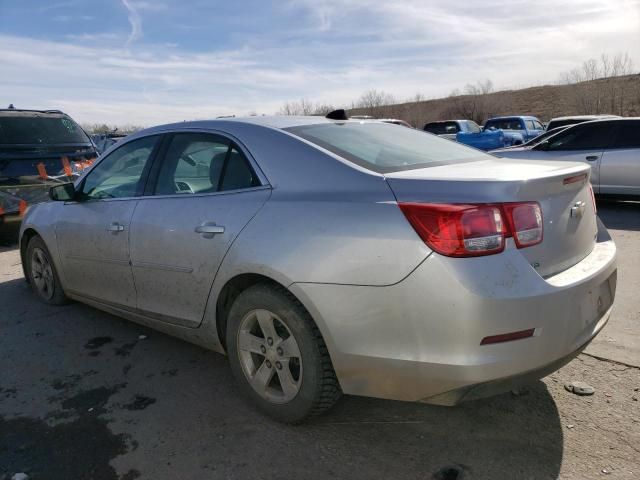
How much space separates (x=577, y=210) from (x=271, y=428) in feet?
6.14

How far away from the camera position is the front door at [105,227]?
11.7 feet

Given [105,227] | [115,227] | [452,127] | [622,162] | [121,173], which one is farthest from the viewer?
[452,127]

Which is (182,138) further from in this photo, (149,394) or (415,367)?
(415,367)

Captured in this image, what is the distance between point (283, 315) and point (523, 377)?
1.10 metres

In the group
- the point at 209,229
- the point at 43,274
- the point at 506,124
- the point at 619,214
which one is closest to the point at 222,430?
the point at 209,229

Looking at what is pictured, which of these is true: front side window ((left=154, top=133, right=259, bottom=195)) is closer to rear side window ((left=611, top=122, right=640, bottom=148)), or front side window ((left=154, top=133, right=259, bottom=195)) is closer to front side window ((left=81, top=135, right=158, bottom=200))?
front side window ((left=81, top=135, right=158, bottom=200))

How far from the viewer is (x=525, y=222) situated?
7.23ft

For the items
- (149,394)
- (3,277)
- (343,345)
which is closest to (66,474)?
(149,394)

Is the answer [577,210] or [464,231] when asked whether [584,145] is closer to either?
[577,210]

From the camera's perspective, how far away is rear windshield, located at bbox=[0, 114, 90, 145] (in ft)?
26.6

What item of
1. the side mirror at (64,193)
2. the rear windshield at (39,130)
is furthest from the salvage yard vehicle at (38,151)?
the side mirror at (64,193)

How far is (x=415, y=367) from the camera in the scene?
222 centimetres

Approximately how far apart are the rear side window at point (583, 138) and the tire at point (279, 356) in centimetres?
790

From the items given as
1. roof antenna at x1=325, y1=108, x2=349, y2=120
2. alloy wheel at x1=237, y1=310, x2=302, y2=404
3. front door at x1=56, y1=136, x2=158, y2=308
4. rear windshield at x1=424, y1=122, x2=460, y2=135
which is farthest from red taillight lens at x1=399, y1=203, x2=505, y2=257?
rear windshield at x1=424, y1=122, x2=460, y2=135
